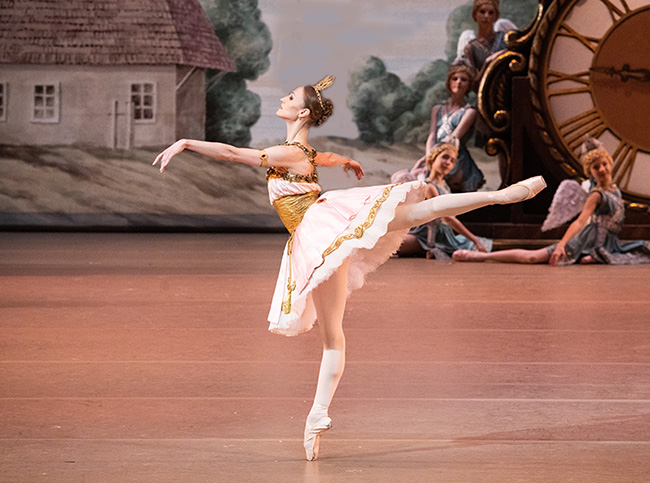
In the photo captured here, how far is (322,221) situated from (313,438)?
630 mm

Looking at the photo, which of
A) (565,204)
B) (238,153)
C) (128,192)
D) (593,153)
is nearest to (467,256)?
(565,204)

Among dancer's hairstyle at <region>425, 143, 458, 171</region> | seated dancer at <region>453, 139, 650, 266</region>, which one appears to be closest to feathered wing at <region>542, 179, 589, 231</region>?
seated dancer at <region>453, 139, 650, 266</region>

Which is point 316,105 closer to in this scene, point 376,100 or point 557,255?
point 557,255

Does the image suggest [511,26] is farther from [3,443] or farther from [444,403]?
[3,443]

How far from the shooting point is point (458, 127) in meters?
9.21

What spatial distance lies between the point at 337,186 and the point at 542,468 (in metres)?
8.02

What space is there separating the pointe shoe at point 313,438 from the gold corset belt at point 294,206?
62 cm

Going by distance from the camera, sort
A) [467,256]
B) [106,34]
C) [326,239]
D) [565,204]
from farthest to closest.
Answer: [106,34] < [565,204] < [467,256] < [326,239]

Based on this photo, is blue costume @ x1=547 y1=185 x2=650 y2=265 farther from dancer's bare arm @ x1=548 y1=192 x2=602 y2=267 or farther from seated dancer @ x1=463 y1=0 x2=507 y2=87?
seated dancer @ x1=463 y1=0 x2=507 y2=87

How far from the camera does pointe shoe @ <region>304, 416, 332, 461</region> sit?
2691mm

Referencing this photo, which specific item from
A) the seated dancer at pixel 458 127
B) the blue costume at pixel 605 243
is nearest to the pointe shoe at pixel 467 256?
the blue costume at pixel 605 243

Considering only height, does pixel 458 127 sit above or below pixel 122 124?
above

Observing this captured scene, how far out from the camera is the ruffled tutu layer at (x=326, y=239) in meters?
2.77

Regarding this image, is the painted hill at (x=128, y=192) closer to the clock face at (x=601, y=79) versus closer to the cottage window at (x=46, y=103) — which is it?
the cottage window at (x=46, y=103)
